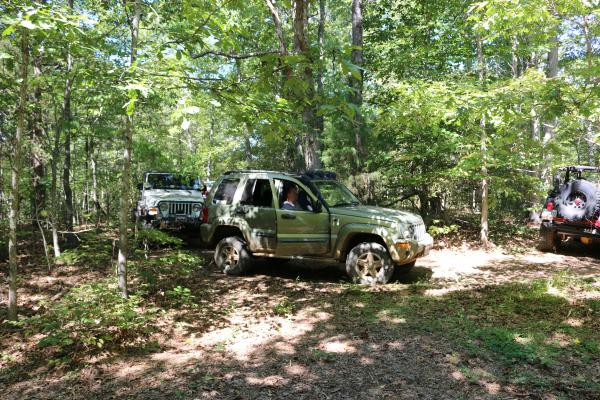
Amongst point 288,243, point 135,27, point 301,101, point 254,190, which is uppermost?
point 135,27

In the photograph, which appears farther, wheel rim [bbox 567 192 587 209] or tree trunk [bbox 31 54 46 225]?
wheel rim [bbox 567 192 587 209]

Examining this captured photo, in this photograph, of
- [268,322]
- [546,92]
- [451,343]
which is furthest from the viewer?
[546,92]

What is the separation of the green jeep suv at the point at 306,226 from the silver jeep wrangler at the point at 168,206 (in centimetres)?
239

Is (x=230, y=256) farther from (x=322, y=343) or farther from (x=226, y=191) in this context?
(x=322, y=343)

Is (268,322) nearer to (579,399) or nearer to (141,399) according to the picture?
(141,399)

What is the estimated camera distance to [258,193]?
7879 mm

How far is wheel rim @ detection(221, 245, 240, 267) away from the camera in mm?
7875

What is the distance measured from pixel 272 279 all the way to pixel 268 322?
93.5 inches

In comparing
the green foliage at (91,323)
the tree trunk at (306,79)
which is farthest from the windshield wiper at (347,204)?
the green foliage at (91,323)

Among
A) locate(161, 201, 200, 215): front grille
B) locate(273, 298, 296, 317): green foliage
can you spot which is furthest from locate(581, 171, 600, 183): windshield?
locate(161, 201, 200, 215): front grille

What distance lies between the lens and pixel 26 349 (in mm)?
4504

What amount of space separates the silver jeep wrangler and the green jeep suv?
2391 millimetres

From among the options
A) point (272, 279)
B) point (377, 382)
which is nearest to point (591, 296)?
point (377, 382)

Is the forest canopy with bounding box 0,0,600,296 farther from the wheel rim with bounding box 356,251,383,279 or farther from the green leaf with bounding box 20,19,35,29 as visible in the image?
the wheel rim with bounding box 356,251,383,279
